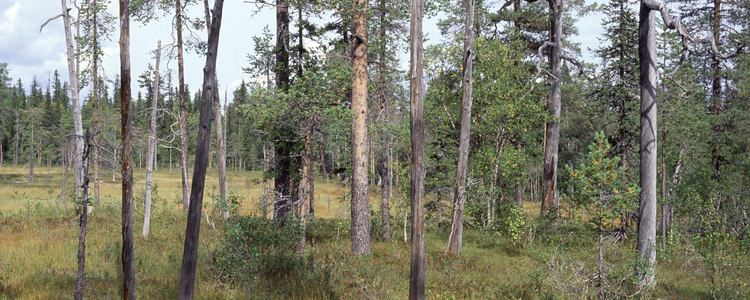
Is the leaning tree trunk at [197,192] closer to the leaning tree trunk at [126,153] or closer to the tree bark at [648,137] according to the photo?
the leaning tree trunk at [126,153]

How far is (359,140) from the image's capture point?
425 inches

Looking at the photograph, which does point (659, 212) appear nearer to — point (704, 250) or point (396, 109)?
point (704, 250)

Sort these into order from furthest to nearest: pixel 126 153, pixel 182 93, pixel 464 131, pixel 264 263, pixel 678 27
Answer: pixel 182 93, pixel 464 131, pixel 264 263, pixel 678 27, pixel 126 153

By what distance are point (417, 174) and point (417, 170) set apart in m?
0.06

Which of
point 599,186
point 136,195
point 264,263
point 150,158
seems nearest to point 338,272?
point 264,263

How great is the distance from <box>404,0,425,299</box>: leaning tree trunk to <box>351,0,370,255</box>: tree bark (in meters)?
5.23

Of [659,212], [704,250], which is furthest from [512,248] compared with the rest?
[659,212]

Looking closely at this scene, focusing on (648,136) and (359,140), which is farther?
(359,140)

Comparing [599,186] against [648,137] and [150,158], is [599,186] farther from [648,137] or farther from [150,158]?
[150,158]

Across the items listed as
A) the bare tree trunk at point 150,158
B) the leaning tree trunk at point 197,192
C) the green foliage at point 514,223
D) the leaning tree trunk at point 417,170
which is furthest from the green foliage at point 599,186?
the bare tree trunk at point 150,158

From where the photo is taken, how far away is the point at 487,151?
14953 millimetres

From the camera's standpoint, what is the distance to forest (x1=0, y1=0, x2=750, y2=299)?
23.7 ft

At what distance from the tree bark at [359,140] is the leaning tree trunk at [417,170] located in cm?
523

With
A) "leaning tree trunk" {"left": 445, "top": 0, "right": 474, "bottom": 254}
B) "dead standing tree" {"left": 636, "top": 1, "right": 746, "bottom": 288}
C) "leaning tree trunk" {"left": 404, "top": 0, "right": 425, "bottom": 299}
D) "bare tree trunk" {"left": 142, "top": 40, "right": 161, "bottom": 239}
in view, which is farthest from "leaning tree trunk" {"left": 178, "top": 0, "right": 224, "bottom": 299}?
"dead standing tree" {"left": 636, "top": 1, "right": 746, "bottom": 288}
